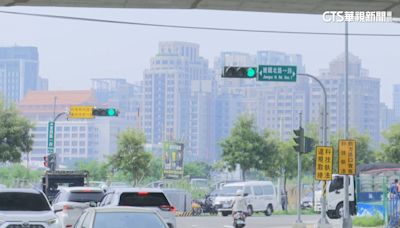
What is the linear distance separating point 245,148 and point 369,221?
947 inches

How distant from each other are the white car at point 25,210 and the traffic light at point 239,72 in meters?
9.77

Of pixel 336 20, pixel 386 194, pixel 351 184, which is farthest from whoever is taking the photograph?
pixel 351 184

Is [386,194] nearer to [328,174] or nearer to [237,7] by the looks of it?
[328,174]

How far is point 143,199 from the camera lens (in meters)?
23.2

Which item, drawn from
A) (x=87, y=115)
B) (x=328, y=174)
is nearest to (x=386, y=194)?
(x=328, y=174)

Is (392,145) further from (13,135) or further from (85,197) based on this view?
(85,197)

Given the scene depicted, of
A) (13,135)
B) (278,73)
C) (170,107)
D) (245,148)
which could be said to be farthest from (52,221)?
(170,107)

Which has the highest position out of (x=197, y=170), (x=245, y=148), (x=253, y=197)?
(x=245, y=148)

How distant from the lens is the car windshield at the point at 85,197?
2991 centimetres

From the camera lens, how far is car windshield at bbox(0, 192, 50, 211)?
2212 centimetres

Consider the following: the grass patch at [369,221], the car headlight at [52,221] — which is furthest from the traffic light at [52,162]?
the car headlight at [52,221]

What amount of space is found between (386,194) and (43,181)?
16.7 metres

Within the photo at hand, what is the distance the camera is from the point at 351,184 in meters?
48.4

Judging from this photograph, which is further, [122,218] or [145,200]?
[145,200]
